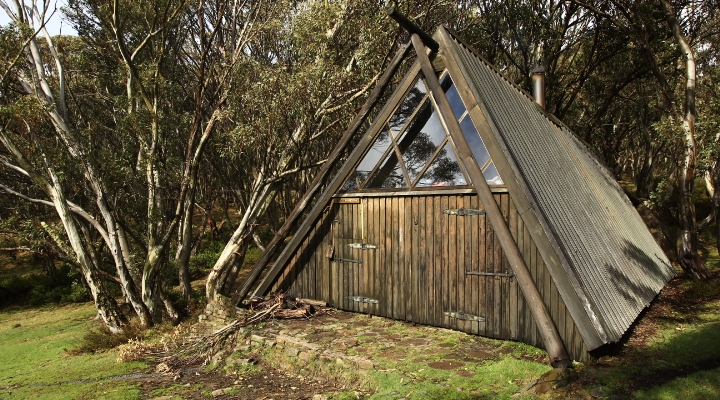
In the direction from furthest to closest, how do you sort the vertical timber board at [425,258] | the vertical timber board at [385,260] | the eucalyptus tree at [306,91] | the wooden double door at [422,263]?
the eucalyptus tree at [306,91], the vertical timber board at [385,260], the vertical timber board at [425,258], the wooden double door at [422,263]

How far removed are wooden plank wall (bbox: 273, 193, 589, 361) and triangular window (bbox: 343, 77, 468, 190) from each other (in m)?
0.32

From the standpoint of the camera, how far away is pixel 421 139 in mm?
8336

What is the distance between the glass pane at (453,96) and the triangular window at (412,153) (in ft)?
A: 1.00

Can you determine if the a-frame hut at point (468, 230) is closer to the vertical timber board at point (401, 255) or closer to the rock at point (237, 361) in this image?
the vertical timber board at point (401, 255)

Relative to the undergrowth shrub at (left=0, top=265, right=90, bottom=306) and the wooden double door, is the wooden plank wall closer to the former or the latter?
the wooden double door

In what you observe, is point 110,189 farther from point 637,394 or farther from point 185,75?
point 637,394

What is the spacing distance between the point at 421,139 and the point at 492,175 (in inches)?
62.0

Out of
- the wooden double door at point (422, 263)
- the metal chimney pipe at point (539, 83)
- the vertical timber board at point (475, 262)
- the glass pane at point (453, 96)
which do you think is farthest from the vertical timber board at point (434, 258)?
the metal chimney pipe at point (539, 83)

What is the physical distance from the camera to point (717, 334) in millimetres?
7695

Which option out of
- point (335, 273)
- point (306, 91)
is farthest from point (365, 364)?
point (306, 91)

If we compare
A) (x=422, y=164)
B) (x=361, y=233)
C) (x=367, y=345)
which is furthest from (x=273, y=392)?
(x=422, y=164)

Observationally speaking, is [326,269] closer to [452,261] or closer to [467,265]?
[452,261]

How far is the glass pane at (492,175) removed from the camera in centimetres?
721

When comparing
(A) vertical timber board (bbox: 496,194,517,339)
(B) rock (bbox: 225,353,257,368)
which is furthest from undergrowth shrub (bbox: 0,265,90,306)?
(A) vertical timber board (bbox: 496,194,517,339)
